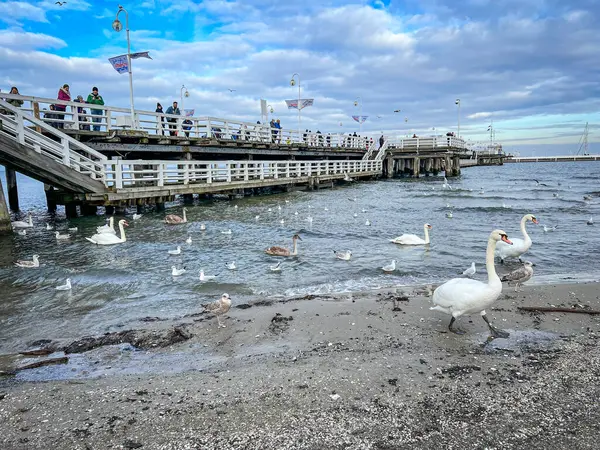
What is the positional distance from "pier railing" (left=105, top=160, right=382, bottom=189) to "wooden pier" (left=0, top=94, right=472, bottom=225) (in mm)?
65

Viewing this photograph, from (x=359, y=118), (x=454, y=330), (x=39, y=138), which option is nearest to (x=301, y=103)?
(x=359, y=118)

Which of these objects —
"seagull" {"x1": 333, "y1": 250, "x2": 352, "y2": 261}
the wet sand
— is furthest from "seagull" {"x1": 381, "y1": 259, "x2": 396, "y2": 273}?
the wet sand

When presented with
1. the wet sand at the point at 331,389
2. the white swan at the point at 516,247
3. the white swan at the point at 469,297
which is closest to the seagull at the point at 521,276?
the wet sand at the point at 331,389

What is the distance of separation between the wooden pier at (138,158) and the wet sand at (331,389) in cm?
1169

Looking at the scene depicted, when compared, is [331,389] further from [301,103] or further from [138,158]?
[301,103]

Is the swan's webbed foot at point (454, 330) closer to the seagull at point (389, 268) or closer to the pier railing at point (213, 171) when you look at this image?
the seagull at point (389, 268)

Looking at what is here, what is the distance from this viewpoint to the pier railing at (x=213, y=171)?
18.5m

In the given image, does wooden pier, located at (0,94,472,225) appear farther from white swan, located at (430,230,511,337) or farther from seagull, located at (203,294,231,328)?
white swan, located at (430,230,511,337)

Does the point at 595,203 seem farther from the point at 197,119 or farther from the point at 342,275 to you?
the point at 197,119

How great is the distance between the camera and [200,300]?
7.77 m

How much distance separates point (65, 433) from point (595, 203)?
1083 inches

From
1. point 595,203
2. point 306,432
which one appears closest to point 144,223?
point 306,432

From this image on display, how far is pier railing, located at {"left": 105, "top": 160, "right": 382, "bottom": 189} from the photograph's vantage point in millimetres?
18469

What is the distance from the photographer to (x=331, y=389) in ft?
13.4
